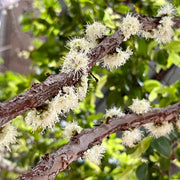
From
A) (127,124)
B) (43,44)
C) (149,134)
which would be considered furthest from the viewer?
(43,44)

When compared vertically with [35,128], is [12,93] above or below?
above

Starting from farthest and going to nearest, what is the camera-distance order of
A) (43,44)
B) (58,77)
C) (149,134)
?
(43,44), (149,134), (58,77)

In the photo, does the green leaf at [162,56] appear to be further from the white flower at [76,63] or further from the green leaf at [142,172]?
the white flower at [76,63]

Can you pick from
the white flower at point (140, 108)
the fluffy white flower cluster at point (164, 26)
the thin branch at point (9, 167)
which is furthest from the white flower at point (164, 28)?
the thin branch at point (9, 167)

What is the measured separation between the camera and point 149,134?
559mm

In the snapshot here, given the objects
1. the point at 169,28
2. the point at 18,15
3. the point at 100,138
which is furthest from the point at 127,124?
the point at 18,15

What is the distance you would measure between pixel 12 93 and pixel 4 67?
6 centimetres

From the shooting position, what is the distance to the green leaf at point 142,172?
0.62 metres

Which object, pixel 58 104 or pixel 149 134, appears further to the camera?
pixel 149 134

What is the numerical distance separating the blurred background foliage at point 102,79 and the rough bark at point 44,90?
147 mm

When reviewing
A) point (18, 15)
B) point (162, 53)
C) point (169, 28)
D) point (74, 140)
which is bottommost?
point (74, 140)

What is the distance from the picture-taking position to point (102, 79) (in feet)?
2.21

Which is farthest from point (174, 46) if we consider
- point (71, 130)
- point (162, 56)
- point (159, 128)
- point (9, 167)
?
point (9, 167)

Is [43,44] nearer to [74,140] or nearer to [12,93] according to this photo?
[12,93]
